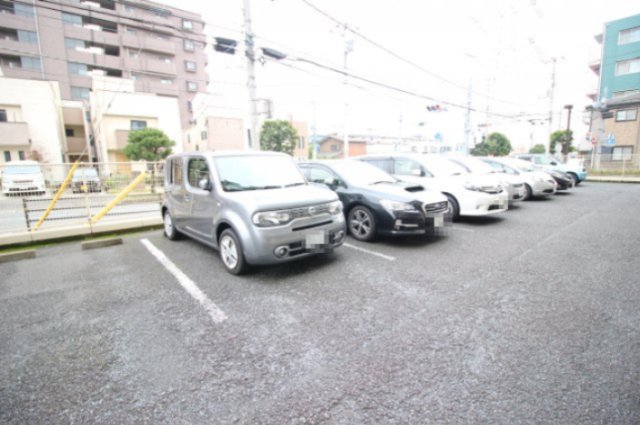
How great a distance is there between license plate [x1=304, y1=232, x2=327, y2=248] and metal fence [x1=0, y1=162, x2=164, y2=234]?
16.1 ft

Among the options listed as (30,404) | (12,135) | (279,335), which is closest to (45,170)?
(30,404)

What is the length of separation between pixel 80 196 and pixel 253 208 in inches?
192

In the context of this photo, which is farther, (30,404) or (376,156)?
(376,156)

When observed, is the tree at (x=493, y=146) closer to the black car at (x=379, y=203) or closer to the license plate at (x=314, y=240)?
the black car at (x=379, y=203)

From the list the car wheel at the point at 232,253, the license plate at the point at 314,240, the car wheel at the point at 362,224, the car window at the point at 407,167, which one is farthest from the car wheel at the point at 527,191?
the car wheel at the point at 232,253

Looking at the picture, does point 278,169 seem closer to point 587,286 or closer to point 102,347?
point 102,347

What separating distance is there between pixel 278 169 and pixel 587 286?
13.6ft

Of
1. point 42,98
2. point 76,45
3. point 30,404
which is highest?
point 76,45

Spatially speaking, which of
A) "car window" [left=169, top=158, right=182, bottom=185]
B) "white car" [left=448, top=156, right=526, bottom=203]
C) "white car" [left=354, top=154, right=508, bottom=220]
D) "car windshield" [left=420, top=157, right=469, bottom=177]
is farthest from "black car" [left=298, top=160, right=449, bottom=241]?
"white car" [left=448, top=156, right=526, bottom=203]

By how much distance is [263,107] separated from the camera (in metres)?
11.1

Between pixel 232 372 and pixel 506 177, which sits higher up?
pixel 506 177

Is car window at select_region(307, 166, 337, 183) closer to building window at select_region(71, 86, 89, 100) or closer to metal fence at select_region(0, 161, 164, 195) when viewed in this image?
metal fence at select_region(0, 161, 164, 195)

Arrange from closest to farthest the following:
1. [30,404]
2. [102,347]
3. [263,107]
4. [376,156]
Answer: [30,404], [102,347], [376,156], [263,107]

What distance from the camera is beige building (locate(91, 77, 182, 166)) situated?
23.1 meters
